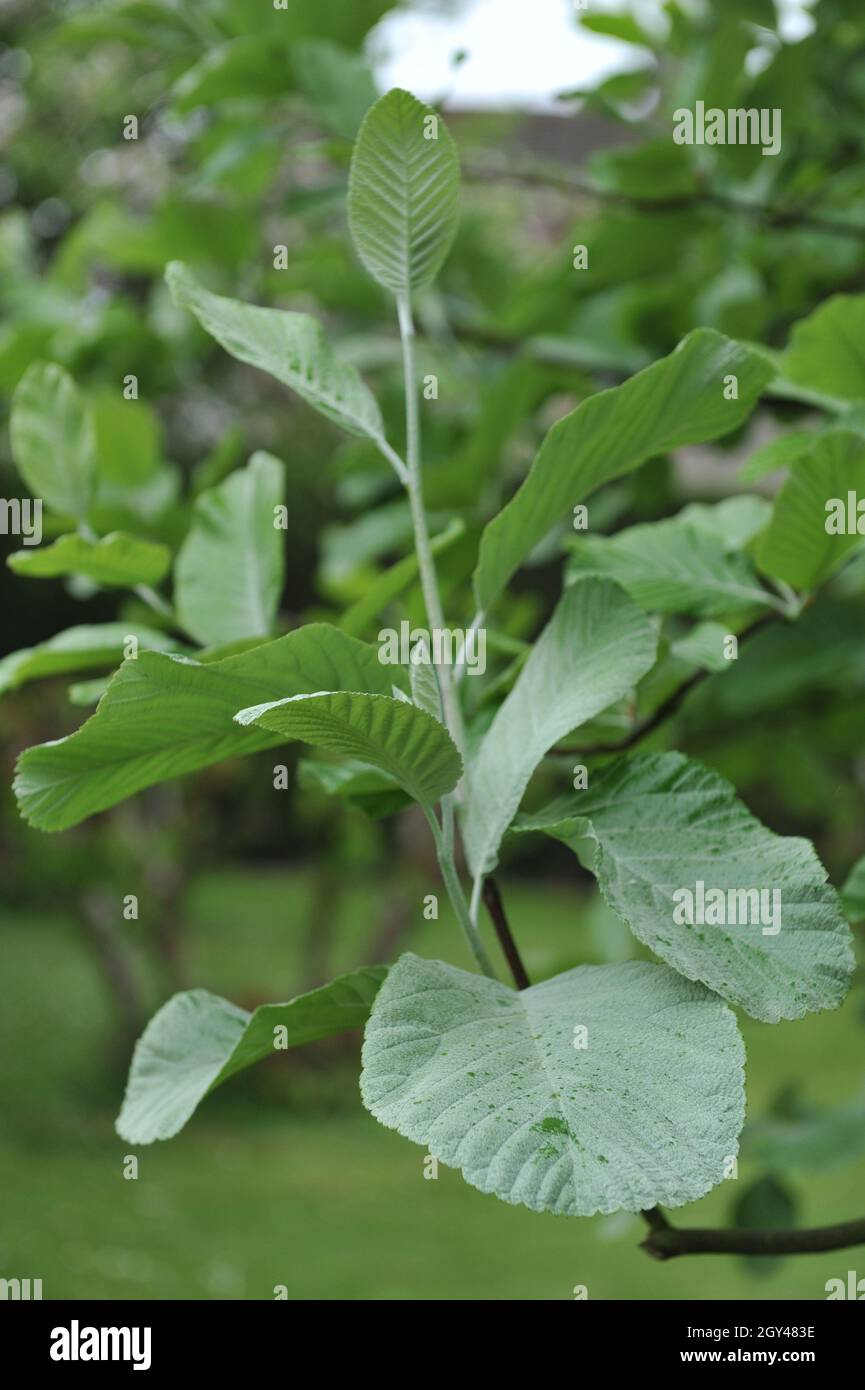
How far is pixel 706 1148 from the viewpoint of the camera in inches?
13.6

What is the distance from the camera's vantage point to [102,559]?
62 cm

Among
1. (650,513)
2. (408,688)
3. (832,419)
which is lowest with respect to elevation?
(408,688)

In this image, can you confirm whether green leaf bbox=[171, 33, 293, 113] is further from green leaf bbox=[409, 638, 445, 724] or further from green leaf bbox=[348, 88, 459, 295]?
green leaf bbox=[409, 638, 445, 724]

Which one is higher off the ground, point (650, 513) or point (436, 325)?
point (436, 325)

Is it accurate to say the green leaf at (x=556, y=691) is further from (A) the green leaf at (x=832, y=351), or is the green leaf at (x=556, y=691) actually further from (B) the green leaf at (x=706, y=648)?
(A) the green leaf at (x=832, y=351)

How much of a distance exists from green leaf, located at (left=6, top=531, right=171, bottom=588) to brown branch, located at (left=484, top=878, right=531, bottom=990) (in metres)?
0.24

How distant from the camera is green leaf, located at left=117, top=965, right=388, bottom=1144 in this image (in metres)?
0.46

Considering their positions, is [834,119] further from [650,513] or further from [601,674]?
[601,674]

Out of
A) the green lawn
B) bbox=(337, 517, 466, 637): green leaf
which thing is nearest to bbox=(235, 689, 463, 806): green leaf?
bbox=(337, 517, 466, 637): green leaf

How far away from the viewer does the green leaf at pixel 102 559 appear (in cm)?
60

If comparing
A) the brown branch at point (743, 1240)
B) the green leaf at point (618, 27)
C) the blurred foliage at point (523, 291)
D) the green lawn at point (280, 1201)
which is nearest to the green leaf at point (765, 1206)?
the blurred foliage at point (523, 291)

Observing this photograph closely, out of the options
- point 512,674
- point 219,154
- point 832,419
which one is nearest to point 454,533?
point 512,674

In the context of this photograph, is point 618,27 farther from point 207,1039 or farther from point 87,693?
point 207,1039

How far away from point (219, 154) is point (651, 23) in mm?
499
